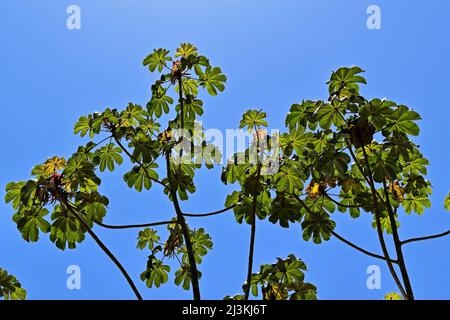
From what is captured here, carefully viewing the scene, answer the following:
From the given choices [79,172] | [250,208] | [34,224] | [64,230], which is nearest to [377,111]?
[250,208]

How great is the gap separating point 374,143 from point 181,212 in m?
A: 1.33

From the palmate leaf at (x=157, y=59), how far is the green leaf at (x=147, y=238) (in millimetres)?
1186

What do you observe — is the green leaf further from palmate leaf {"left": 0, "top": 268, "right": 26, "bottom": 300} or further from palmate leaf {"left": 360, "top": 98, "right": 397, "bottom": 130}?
palmate leaf {"left": 360, "top": 98, "right": 397, "bottom": 130}

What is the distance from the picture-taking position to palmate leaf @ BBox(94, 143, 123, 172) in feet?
12.4

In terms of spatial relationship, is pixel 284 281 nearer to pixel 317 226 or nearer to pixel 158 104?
pixel 317 226

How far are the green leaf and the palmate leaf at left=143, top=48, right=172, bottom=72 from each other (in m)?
1.19

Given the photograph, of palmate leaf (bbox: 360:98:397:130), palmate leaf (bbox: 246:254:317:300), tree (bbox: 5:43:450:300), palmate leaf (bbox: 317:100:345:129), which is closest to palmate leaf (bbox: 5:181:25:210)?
tree (bbox: 5:43:450:300)

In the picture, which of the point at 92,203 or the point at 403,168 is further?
the point at 403,168

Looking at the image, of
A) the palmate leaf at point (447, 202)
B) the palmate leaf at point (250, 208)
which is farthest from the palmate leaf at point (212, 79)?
the palmate leaf at point (447, 202)

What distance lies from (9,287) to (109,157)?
1084 millimetres

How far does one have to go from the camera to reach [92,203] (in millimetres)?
3426

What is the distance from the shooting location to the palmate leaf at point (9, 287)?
3375mm
